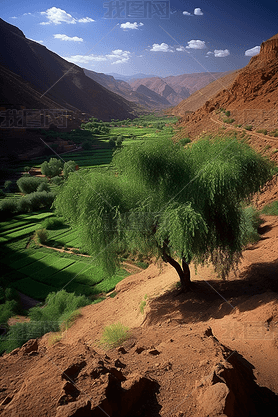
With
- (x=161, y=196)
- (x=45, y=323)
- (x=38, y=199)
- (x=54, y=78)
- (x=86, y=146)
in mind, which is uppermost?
(x=54, y=78)

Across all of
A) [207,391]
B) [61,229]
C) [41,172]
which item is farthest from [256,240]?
[41,172]

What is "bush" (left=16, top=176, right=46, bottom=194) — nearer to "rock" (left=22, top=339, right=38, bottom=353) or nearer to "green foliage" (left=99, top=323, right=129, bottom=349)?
"rock" (left=22, top=339, right=38, bottom=353)

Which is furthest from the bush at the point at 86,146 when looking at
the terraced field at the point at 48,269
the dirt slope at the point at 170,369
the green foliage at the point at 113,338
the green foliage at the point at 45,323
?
the green foliage at the point at 113,338

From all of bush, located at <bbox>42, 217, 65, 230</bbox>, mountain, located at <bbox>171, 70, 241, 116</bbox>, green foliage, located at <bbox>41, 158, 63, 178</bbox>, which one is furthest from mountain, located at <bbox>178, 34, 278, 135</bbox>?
green foliage, located at <bbox>41, 158, 63, 178</bbox>

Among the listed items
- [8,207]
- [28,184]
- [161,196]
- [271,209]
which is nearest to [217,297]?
[161,196]

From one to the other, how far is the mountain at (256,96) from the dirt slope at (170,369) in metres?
29.3

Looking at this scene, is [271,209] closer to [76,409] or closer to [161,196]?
[161,196]

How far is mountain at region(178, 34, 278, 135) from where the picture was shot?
111 feet

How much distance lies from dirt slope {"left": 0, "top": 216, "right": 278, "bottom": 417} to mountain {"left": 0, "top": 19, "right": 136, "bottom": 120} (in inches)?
5242

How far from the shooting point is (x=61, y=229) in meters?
32.3

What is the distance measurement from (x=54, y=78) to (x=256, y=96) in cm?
14207

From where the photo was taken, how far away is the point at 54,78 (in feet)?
479

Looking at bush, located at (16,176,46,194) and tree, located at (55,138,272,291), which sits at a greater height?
tree, located at (55,138,272,291)

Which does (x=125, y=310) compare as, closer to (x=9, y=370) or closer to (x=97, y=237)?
(x=97, y=237)
